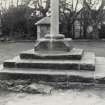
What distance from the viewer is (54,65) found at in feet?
16.2

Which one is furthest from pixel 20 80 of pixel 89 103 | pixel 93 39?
pixel 93 39

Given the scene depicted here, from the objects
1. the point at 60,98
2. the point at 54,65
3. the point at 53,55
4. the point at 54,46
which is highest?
the point at 54,46

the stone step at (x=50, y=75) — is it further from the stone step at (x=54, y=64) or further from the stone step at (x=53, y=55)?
the stone step at (x=53, y=55)

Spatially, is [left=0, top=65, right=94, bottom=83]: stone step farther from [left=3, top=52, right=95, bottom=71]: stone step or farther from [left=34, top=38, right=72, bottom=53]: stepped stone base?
[left=34, top=38, right=72, bottom=53]: stepped stone base

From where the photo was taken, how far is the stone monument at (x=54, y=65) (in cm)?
459

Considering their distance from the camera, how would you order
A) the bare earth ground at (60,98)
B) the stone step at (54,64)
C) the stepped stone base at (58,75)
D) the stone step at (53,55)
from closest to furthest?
the bare earth ground at (60,98)
the stepped stone base at (58,75)
the stone step at (54,64)
the stone step at (53,55)

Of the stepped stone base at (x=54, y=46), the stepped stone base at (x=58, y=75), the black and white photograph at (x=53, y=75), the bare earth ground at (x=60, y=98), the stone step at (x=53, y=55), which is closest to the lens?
the bare earth ground at (x=60, y=98)

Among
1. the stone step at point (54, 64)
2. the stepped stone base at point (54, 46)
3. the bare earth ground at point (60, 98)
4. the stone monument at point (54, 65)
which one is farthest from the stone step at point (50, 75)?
the stepped stone base at point (54, 46)

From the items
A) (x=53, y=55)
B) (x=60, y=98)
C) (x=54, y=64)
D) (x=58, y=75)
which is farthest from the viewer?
(x=53, y=55)

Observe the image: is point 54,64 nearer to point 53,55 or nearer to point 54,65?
point 54,65

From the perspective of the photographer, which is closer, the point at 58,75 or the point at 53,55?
the point at 58,75

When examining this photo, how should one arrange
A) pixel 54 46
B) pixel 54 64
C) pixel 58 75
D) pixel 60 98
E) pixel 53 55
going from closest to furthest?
pixel 60 98
pixel 58 75
pixel 54 64
pixel 53 55
pixel 54 46

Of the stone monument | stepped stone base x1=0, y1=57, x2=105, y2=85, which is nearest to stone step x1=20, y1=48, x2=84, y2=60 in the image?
the stone monument

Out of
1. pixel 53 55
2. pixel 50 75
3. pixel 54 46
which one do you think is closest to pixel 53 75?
pixel 50 75
